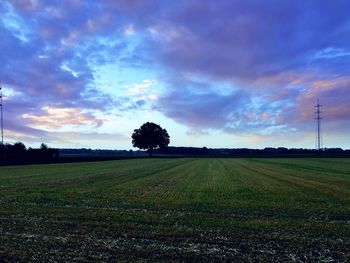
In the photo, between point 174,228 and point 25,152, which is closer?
point 174,228

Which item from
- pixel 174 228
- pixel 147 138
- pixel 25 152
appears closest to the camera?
pixel 174 228

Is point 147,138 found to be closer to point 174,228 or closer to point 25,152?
point 25,152

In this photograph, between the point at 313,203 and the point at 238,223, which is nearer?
the point at 238,223

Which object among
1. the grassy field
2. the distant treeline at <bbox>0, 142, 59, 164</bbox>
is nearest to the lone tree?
the distant treeline at <bbox>0, 142, 59, 164</bbox>

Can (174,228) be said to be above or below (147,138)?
below

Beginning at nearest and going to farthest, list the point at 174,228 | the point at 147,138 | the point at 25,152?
the point at 174,228
the point at 25,152
the point at 147,138

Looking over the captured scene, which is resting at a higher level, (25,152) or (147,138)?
(147,138)

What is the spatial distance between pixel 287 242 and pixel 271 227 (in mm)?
2402

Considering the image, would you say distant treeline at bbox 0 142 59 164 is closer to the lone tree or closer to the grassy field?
the lone tree

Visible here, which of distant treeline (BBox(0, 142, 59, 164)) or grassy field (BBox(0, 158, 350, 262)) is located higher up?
distant treeline (BBox(0, 142, 59, 164))

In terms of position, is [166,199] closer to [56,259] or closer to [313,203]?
[313,203]

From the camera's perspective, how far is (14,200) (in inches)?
909

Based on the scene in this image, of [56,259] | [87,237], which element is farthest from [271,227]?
[56,259]

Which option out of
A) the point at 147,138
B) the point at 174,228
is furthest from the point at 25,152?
the point at 174,228
